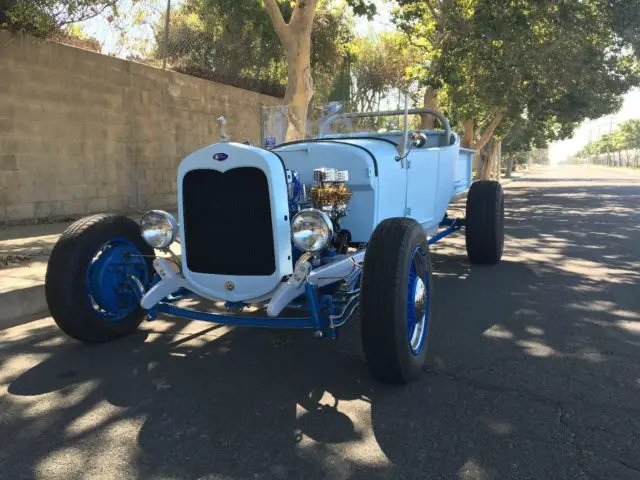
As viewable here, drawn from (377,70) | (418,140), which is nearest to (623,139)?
(377,70)

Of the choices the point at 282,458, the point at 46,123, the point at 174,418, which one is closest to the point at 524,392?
the point at 282,458

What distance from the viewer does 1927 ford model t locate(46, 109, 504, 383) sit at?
3.16 m

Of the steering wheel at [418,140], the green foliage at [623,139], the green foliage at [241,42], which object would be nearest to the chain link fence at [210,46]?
the green foliage at [241,42]

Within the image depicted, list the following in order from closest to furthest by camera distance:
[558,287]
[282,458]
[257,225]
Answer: [282,458]
[257,225]
[558,287]

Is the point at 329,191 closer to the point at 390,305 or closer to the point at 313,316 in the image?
the point at 313,316

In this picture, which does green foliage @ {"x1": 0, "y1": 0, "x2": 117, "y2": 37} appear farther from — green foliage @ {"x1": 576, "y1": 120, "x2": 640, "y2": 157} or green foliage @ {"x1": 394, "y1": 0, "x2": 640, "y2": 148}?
green foliage @ {"x1": 576, "y1": 120, "x2": 640, "y2": 157}

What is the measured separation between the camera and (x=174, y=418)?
286 cm

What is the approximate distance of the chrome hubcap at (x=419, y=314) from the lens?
3.43 m

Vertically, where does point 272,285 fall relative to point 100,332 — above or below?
above

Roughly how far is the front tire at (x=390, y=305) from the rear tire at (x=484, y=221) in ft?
11.5

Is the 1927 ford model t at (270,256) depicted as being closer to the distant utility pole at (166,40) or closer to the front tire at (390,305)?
the front tire at (390,305)

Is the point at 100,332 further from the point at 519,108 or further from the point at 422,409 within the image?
the point at 519,108

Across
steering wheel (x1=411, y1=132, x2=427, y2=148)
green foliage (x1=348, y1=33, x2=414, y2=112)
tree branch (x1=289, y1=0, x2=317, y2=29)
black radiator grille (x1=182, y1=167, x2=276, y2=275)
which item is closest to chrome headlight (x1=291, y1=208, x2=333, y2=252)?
black radiator grille (x1=182, y1=167, x2=276, y2=275)

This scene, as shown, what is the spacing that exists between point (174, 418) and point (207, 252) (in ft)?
3.82
